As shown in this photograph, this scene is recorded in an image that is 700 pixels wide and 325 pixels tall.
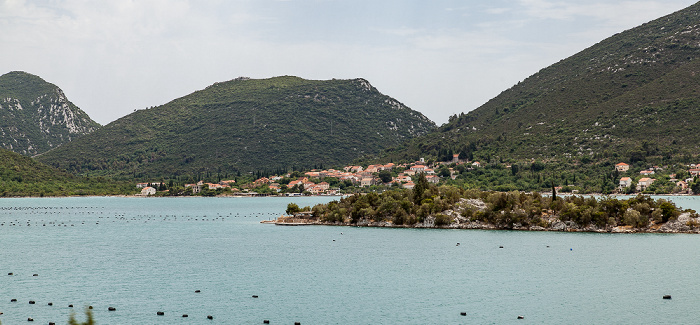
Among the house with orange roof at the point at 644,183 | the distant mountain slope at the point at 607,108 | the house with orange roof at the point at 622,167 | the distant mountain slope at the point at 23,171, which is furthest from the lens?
the distant mountain slope at the point at 23,171

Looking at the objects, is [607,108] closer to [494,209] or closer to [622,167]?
[622,167]

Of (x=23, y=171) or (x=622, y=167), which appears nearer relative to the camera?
(x=622, y=167)

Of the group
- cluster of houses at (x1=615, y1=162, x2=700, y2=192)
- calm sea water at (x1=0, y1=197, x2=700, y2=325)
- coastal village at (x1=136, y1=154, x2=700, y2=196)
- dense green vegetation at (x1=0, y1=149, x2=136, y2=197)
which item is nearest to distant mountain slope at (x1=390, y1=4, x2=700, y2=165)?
coastal village at (x1=136, y1=154, x2=700, y2=196)

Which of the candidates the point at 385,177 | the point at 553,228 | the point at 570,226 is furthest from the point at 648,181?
the point at 385,177

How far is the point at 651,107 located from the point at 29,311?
401 ft

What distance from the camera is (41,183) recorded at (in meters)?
Result: 150

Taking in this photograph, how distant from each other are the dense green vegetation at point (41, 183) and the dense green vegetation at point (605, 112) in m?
74.8

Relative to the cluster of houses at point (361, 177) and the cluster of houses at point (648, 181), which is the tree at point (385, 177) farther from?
the cluster of houses at point (648, 181)

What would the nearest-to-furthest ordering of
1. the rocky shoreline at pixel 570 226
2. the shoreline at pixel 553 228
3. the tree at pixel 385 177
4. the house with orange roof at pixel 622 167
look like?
1. the rocky shoreline at pixel 570 226
2. the shoreline at pixel 553 228
3. the house with orange roof at pixel 622 167
4. the tree at pixel 385 177

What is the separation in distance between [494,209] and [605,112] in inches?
3038

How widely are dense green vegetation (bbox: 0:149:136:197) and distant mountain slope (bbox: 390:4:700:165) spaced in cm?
7651

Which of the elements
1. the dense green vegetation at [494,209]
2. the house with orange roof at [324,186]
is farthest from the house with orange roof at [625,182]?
the house with orange roof at [324,186]

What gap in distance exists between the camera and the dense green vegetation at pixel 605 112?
12175cm

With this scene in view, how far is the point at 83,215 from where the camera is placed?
9681cm
